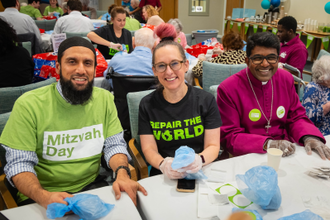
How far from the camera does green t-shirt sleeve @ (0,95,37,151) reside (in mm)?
1253

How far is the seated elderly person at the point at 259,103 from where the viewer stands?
63.8 inches

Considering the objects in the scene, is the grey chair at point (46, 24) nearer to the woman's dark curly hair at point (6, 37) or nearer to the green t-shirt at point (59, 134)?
the woman's dark curly hair at point (6, 37)

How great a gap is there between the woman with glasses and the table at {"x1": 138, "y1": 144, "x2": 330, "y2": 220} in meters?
0.23

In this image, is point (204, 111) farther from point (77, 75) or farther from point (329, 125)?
point (329, 125)

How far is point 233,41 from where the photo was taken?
2889 millimetres

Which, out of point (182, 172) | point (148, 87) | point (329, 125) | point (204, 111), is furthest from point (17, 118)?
point (329, 125)

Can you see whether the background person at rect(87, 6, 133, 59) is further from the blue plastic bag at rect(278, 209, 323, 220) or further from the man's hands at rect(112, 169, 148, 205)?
the blue plastic bag at rect(278, 209, 323, 220)

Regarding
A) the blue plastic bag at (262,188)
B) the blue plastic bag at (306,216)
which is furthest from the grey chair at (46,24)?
the blue plastic bag at (306,216)

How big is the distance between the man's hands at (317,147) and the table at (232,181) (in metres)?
0.03

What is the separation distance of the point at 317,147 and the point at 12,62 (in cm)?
268

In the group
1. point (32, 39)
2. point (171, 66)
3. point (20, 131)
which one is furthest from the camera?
point (32, 39)

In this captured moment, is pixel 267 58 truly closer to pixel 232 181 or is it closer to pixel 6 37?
pixel 232 181

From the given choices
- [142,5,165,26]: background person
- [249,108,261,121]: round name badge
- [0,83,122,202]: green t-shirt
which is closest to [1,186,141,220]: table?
[0,83,122,202]: green t-shirt

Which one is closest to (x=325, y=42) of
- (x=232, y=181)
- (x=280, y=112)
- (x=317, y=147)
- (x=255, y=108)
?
(x=280, y=112)
